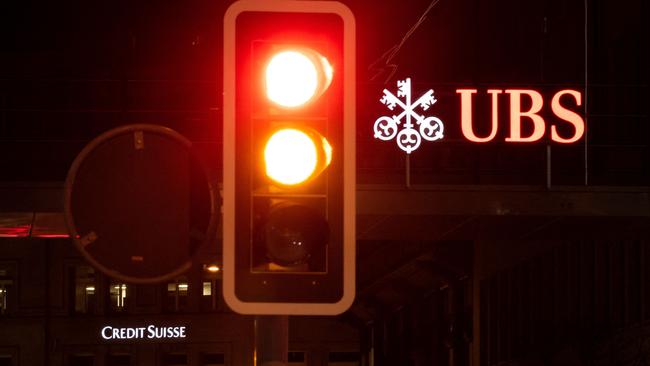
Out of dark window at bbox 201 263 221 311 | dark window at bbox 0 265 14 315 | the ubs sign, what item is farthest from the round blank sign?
dark window at bbox 0 265 14 315

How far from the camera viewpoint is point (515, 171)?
52.5 feet

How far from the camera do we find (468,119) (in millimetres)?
12680

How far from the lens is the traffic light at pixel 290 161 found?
10.4 feet

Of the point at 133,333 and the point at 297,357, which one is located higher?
the point at 133,333

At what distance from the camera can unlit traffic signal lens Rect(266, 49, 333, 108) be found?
3.18 meters

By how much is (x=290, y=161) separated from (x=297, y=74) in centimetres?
28

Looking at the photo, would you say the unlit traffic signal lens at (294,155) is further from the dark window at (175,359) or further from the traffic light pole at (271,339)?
the dark window at (175,359)

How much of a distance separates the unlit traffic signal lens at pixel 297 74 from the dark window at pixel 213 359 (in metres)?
22.5

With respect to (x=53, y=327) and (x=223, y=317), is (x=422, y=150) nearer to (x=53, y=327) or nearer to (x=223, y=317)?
(x=223, y=317)

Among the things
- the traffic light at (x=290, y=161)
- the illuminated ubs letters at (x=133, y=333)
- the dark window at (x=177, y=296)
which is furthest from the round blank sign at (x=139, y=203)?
the dark window at (x=177, y=296)

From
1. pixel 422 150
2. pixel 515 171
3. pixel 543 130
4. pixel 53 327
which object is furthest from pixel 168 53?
pixel 53 327

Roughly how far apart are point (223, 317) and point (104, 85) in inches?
293

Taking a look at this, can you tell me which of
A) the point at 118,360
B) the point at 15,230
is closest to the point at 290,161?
the point at 15,230

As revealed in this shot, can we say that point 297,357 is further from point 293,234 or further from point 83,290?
point 293,234
